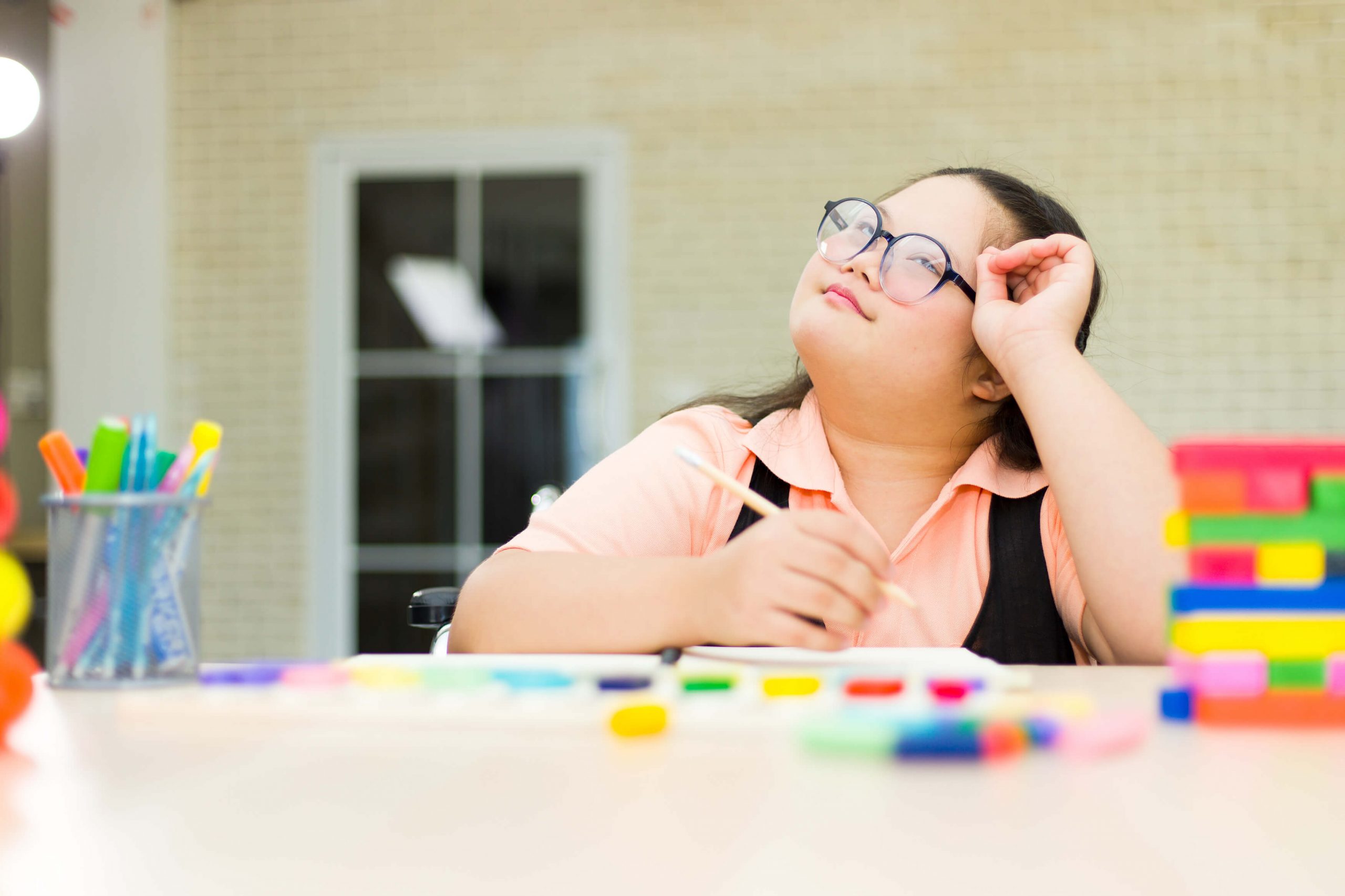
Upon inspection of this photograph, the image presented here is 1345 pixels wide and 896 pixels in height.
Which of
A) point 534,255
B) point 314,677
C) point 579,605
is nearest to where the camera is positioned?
point 314,677

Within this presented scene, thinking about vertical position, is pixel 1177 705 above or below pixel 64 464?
below

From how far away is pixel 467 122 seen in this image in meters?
3.96

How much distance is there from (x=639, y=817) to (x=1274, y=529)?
38cm

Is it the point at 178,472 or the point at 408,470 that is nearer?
the point at 178,472

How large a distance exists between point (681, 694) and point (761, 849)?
0.25m

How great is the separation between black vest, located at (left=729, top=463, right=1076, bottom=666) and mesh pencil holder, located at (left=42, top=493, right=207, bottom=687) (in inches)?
22.8

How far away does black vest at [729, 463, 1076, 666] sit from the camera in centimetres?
105

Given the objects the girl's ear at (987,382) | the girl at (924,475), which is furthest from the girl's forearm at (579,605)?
the girl's ear at (987,382)

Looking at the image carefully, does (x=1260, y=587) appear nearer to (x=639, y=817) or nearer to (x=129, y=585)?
(x=639, y=817)

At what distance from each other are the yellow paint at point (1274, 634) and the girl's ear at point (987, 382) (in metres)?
0.59

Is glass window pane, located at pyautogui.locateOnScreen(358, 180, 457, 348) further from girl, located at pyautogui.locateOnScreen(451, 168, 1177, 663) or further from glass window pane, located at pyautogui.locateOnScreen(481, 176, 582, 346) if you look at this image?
girl, located at pyautogui.locateOnScreen(451, 168, 1177, 663)

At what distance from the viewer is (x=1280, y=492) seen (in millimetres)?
570

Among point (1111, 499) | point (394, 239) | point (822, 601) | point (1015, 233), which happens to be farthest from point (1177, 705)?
point (394, 239)

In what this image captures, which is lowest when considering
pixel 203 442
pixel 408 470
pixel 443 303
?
pixel 408 470
